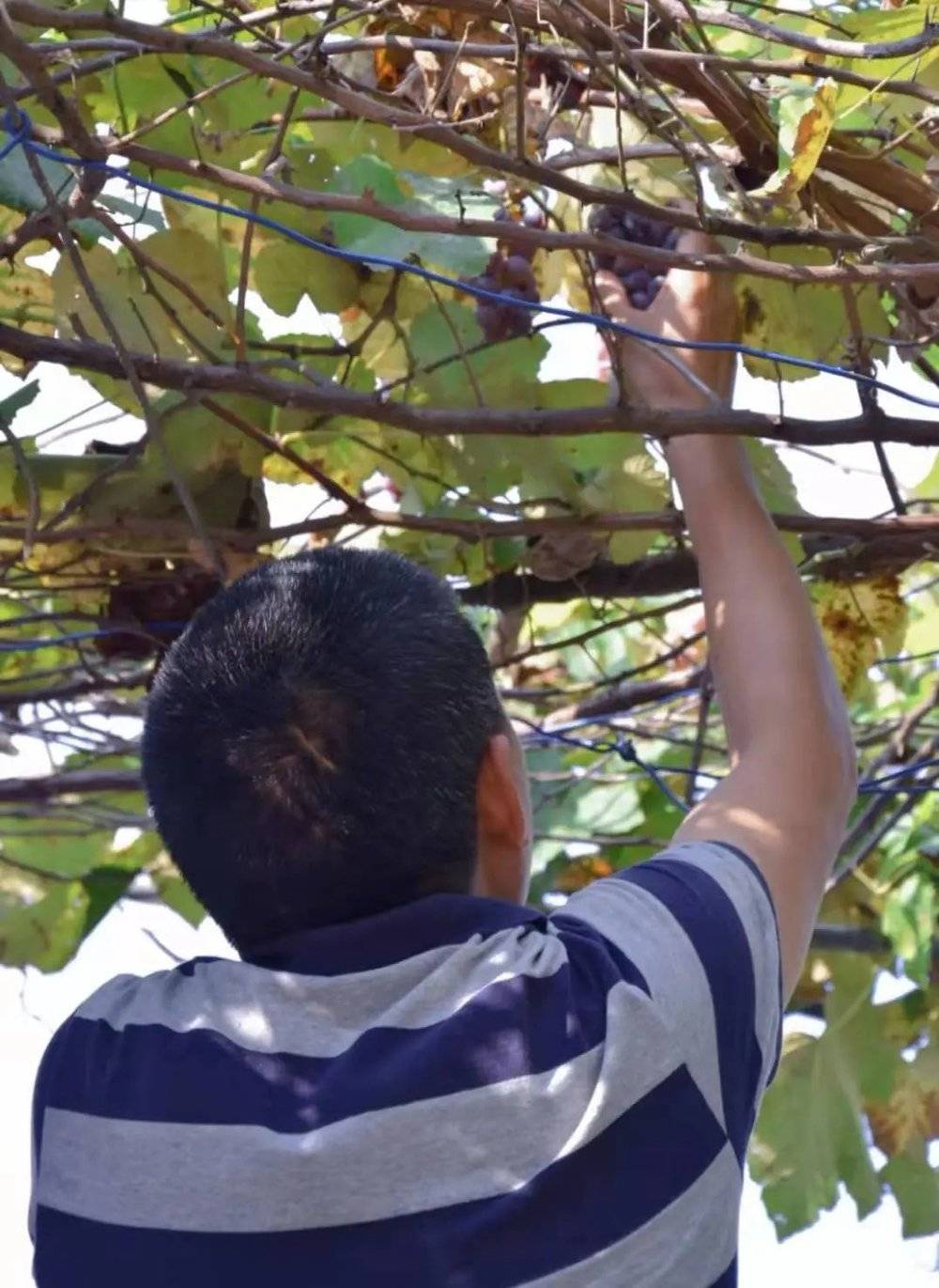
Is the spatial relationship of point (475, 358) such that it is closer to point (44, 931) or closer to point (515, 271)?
point (515, 271)

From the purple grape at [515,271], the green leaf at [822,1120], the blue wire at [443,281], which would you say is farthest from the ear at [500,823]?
the green leaf at [822,1120]

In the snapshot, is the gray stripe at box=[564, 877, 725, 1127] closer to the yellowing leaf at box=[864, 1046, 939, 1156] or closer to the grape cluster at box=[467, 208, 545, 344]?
the grape cluster at box=[467, 208, 545, 344]

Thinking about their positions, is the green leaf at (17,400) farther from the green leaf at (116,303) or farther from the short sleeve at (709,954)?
the short sleeve at (709,954)

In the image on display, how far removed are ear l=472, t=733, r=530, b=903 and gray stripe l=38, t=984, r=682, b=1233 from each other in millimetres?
159

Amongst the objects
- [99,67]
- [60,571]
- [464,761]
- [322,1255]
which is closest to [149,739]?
[464,761]

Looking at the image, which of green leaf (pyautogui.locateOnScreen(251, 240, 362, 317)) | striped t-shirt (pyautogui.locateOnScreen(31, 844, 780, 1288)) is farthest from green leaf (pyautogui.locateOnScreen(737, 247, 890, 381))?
striped t-shirt (pyautogui.locateOnScreen(31, 844, 780, 1288))

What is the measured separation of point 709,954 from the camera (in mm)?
986

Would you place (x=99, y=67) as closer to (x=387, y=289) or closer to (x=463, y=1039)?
(x=387, y=289)

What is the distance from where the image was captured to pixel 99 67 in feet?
4.63

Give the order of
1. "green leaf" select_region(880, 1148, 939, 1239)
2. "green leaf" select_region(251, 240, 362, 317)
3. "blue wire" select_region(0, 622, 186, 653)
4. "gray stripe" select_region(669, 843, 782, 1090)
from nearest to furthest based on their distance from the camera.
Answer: "gray stripe" select_region(669, 843, 782, 1090) < "green leaf" select_region(251, 240, 362, 317) < "blue wire" select_region(0, 622, 186, 653) < "green leaf" select_region(880, 1148, 939, 1239)

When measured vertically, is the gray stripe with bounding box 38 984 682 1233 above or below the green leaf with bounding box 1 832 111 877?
below

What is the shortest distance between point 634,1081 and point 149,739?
0.35 metres

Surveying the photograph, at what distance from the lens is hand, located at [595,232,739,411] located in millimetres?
1544

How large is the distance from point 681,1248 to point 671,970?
14 cm
